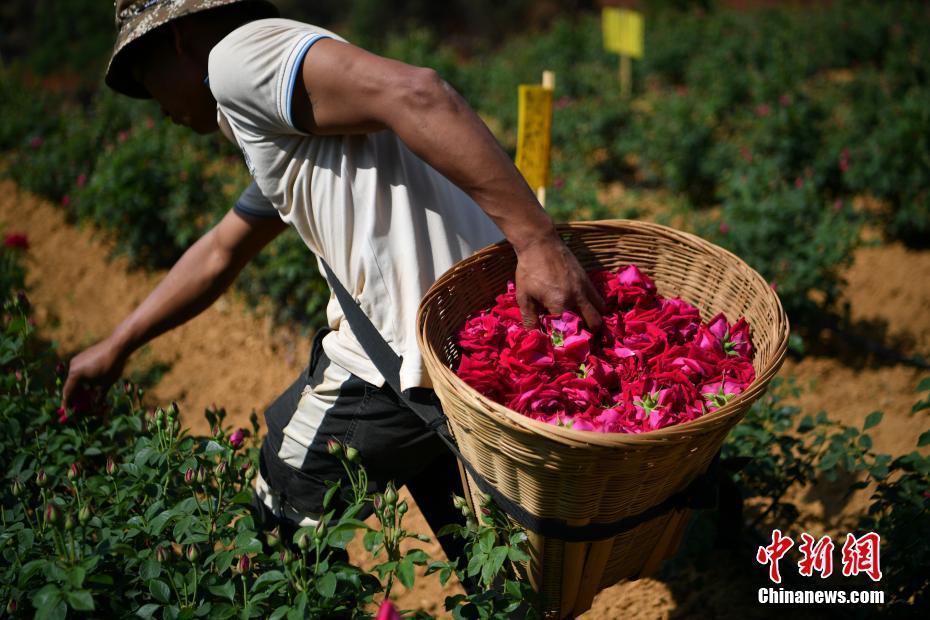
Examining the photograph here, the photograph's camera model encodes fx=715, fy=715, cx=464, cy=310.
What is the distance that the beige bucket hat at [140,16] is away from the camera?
5.02 ft

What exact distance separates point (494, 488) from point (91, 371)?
1294 mm

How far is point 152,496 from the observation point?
5.33 feet

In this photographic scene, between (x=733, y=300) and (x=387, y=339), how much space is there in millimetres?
776

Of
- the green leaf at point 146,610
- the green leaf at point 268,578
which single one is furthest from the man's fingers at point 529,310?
the green leaf at point 146,610

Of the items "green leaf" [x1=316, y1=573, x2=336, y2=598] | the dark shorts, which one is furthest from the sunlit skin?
"green leaf" [x1=316, y1=573, x2=336, y2=598]

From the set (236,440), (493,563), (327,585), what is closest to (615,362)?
(493,563)

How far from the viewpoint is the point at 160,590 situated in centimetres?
131

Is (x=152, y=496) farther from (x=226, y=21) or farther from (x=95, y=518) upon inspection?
(x=226, y=21)

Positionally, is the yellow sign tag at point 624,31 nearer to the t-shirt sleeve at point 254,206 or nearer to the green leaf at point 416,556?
the t-shirt sleeve at point 254,206

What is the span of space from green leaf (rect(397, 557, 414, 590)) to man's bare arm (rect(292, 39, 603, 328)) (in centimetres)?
56

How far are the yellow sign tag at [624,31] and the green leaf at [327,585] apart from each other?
4.98 meters

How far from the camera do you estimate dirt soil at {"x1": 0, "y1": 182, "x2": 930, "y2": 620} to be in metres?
2.39

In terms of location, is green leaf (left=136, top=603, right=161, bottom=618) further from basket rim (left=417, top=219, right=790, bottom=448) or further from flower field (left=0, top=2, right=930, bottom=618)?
basket rim (left=417, top=219, right=790, bottom=448)

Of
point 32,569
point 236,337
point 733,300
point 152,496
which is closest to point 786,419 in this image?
point 733,300
